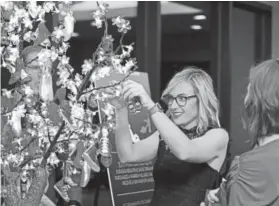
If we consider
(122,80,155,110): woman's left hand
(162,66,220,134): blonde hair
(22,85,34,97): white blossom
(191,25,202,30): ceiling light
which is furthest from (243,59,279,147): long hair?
(191,25,202,30): ceiling light

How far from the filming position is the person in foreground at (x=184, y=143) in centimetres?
195

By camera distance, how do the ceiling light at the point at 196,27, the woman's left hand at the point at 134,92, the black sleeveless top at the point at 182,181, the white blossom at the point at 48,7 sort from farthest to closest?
the ceiling light at the point at 196,27 < the black sleeveless top at the point at 182,181 < the woman's left hand at the point at 134,92 < the white blossom at the point at 48,7

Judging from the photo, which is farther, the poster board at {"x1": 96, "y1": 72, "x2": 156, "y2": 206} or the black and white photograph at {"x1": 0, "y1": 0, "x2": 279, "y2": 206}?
the poster board at {"x1": 96, "y1": 72, "x2": 156, "y2": 206}

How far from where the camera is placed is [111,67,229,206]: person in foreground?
1.95 m

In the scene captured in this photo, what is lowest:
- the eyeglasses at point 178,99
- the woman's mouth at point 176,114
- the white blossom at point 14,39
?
the woman's mouth at point 176,114

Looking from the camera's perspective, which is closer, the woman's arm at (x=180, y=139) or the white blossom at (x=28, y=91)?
the white blossom at (x=28, y=91)

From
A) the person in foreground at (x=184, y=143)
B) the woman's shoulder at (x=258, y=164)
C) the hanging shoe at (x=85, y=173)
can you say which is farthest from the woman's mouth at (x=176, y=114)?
the hanging shoe at (x=85, y=173)

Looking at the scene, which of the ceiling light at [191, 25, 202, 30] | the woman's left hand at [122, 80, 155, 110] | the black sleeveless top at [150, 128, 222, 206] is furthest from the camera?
the ceiling light at [191, 25, 202, 30]

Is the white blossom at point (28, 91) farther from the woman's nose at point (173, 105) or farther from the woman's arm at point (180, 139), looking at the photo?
the woman's nose at point (173, 105)

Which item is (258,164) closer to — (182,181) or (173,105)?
(182,181)

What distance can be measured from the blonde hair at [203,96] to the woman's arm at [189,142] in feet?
0.20

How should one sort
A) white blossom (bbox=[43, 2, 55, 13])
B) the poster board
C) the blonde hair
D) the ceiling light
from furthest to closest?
the ceiling light
the poster board
the blonde hair
white blossom (bbox=[43, 2, 55, 13])

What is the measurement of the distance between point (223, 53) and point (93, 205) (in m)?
2.59

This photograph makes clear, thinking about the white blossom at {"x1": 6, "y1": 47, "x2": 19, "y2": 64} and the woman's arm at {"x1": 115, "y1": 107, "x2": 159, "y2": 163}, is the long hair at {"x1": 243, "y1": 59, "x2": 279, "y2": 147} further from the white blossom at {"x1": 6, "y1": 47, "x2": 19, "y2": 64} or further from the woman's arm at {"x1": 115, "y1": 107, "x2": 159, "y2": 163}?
the white blossom at {"x1": 6, "y1": 47, "x2": 19, "y2": 64}
